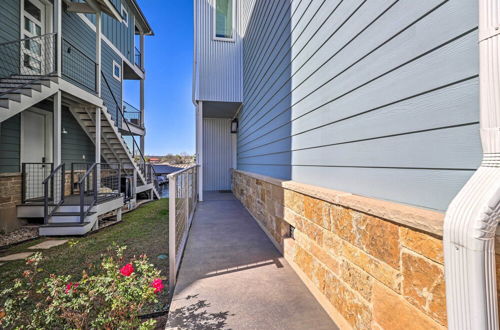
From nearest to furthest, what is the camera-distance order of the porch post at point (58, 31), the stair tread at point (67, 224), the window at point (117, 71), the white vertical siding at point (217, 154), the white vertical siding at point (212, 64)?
the stair tread at point (67, 224) → the porch post at point (58, 31) → the white vertical siding at point (212, 64) → the white vertical siding at point (217, 154) → the window at point (117, 71)

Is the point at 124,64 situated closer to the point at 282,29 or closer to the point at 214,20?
the point at 214,20

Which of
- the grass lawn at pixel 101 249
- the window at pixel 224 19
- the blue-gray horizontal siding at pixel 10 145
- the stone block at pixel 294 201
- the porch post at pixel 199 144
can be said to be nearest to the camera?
the stone block at pixel 294 201

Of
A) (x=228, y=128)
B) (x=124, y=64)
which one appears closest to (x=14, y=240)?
(x=228, y=128)

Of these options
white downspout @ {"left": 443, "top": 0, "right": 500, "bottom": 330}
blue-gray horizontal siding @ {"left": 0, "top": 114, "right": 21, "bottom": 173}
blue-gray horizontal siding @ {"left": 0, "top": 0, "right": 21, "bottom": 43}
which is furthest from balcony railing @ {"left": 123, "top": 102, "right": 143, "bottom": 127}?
white downspout @ {"left": 443, "top": 0, "right": 500, "bottom": 330}

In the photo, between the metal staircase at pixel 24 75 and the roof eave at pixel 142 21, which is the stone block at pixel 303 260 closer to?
the metal staircase at pixel 24 75

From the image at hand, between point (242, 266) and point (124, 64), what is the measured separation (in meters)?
10.7

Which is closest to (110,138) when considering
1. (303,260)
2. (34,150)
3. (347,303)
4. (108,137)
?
(108,137)

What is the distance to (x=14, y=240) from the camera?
4.18 meters

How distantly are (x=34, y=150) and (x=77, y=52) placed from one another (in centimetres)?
300

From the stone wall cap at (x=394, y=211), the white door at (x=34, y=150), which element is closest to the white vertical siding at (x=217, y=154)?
the white door at (x=34, y=150)

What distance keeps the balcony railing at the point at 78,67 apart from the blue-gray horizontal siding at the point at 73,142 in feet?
3.07

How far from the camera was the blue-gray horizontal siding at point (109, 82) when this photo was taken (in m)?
8.83

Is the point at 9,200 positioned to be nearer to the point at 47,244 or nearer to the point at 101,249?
the point at 47,244

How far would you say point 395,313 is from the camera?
4.23 ft
